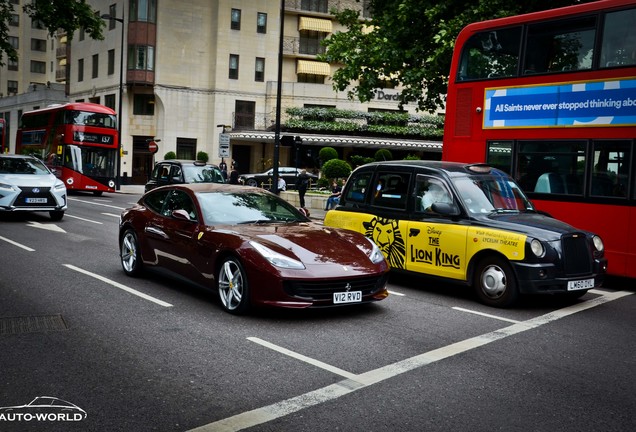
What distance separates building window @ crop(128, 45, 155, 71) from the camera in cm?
4919

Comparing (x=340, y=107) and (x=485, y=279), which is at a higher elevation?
(x=340, y=107)

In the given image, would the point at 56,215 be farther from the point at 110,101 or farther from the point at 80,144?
the point at 110,101

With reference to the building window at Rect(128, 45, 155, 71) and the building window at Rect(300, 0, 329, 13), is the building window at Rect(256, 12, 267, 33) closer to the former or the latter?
the building window at Rect(300, 0, 329, 13)

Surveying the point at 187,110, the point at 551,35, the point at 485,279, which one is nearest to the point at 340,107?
the point at 187,110

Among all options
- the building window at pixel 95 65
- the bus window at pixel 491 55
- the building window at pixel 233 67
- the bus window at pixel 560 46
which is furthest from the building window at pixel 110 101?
the bus window at pixel 560 46

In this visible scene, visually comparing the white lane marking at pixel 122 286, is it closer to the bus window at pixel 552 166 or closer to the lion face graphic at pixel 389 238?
the lion face graphic at pixel 389 238

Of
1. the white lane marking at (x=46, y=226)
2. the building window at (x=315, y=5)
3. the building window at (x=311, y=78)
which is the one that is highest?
the building window at (x=315, y=5)

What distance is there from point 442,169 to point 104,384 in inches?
237

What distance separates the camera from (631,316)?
8.59 m

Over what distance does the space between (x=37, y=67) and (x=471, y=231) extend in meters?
91.0

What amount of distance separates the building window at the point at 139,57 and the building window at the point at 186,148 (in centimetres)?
562

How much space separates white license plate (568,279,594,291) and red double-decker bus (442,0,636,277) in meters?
2.17

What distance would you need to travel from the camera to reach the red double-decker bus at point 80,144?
31.9 m

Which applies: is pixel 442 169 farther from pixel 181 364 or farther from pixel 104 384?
pixel 104 384
